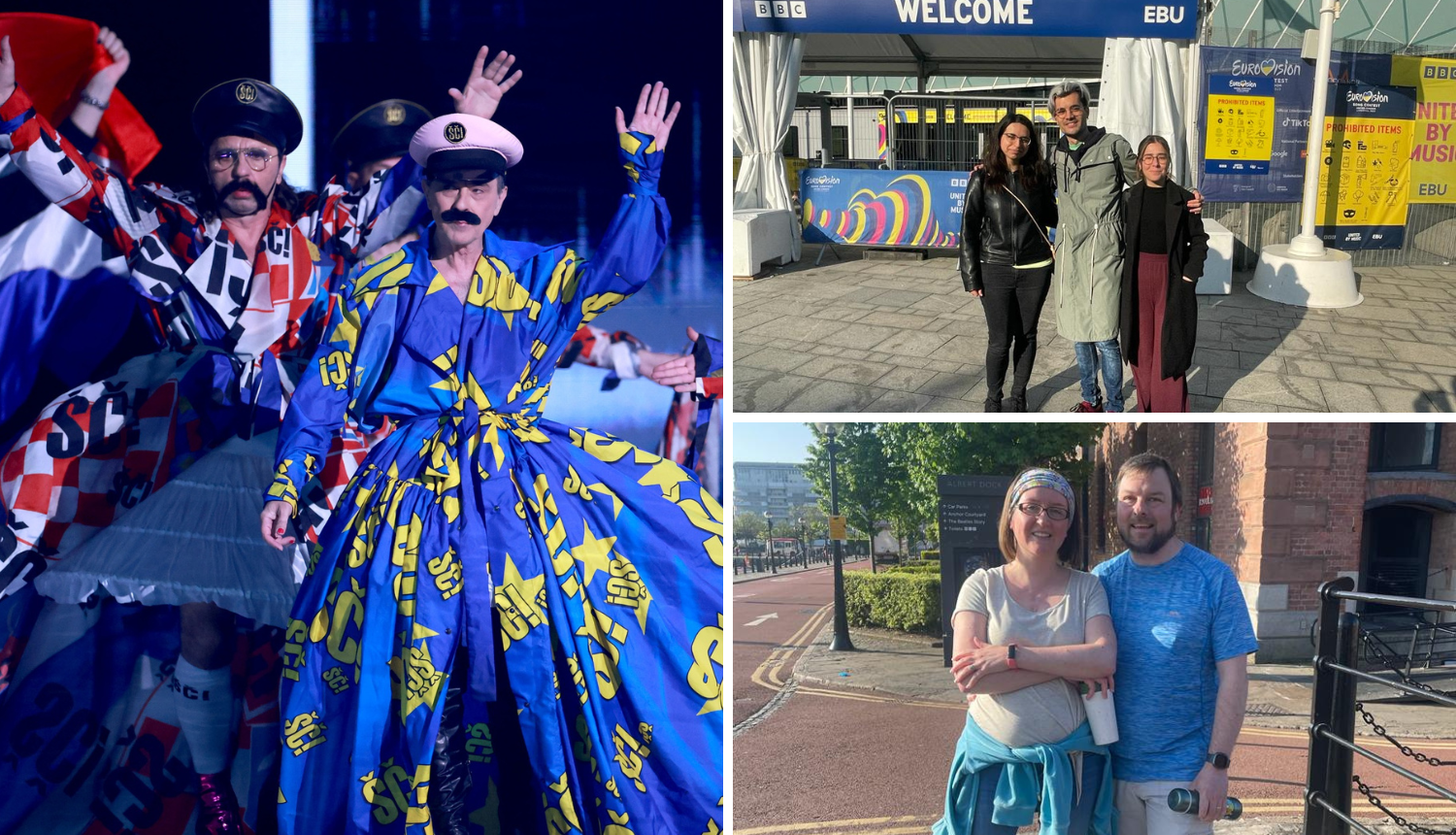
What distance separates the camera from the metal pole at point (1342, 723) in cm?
312

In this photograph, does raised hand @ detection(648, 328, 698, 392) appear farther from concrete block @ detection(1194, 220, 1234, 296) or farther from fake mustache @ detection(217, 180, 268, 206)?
concrete block @ detection(1194, 220, 1234, 296)

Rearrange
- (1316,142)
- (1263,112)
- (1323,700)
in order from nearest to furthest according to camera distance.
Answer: (1323,700) → (1316,142) → (1263,112)

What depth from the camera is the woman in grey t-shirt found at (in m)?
2.68

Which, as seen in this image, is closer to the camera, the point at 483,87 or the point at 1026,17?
Answer: the point at 483,87

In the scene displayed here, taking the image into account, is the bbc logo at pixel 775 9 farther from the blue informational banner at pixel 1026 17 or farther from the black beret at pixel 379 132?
the black beret at pixel 379 132

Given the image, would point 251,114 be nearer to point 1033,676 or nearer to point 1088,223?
point 1033,676

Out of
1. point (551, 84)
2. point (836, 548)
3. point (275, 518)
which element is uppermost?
point (551, 84)

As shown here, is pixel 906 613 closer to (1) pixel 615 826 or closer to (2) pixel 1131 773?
(2) pixel 1131 773

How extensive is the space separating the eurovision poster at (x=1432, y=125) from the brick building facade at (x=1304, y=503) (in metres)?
5.18

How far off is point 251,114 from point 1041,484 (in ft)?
8.82

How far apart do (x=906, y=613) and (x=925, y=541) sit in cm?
27

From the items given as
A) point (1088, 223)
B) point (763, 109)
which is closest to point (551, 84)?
point (1088, 223)

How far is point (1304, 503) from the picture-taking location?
3.56 meters

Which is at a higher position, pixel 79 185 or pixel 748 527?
pixel 79 185
